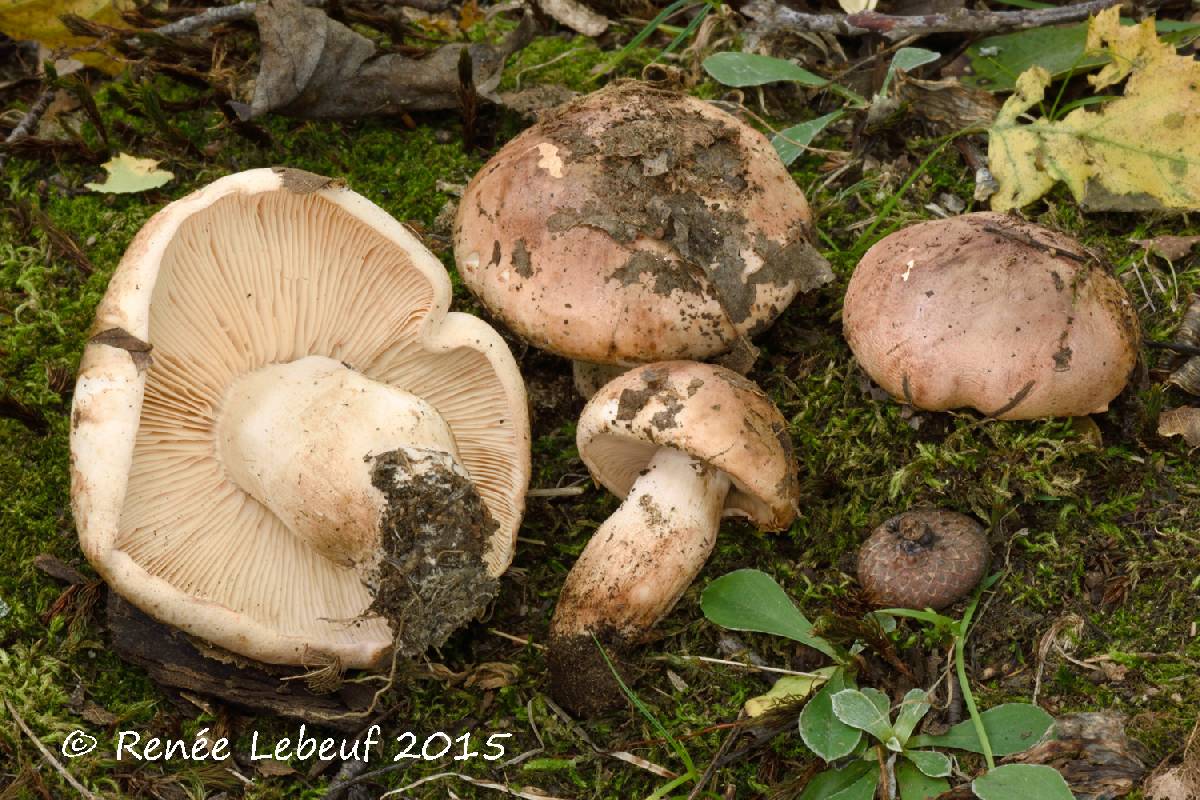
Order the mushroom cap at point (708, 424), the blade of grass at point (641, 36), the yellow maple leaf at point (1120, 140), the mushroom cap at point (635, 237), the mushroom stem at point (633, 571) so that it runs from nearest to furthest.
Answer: the mushroom cap at point (708, 424), the mushroom stem at point (633, 571), the mushroom cap at point (635, 237), the yellow maple leaf at point (1120, 140), the blade of grass at point (641, 36)

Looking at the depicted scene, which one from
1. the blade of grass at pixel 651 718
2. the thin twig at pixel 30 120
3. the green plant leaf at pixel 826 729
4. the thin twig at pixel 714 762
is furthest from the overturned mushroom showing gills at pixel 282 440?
the thin twig at pixel 30 120

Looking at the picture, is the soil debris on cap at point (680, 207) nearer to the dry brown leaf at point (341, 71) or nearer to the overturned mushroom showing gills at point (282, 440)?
the overturned mushroom showing gills at point (282, 440)

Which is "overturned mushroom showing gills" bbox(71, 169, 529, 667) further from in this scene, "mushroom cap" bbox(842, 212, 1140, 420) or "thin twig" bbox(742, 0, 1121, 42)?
"thin twig" bbox(742, 0, 1121, 42)

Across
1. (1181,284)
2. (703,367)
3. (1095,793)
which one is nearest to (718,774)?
(1095,793)

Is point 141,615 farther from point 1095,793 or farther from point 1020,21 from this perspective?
point 1020,21

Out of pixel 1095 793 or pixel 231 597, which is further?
pixel 231 597
